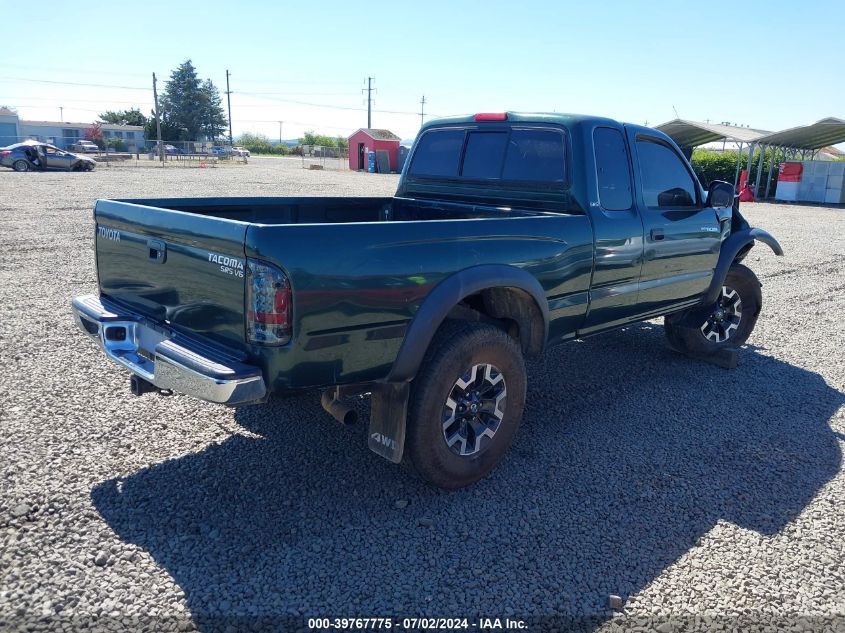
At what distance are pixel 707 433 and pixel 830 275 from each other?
798 centimetres

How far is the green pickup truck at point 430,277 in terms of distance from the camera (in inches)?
114

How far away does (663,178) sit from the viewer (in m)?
5.13

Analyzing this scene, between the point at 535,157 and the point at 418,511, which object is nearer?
the point at 418,511

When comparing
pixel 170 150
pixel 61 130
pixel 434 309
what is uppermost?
pixel 61 130

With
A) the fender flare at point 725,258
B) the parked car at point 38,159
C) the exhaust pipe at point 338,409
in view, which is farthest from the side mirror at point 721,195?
the parked car at point 38,159

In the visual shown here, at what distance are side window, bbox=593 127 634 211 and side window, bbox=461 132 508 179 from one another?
684mm

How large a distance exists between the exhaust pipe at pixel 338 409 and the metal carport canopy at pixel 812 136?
88.0 feet

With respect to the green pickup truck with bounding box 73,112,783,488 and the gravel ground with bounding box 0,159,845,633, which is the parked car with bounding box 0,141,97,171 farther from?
the green pickup truck with bounding box 73,112,783,488

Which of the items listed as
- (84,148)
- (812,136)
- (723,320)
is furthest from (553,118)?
(84,148)

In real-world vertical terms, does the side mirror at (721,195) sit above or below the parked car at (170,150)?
below

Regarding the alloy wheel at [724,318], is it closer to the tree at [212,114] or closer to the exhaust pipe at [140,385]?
the exhaust pipe at [140,385]

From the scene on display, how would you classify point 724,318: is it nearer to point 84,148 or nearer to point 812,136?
point 812,136

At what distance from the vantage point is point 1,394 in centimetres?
467

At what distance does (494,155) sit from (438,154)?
22.8 inches
